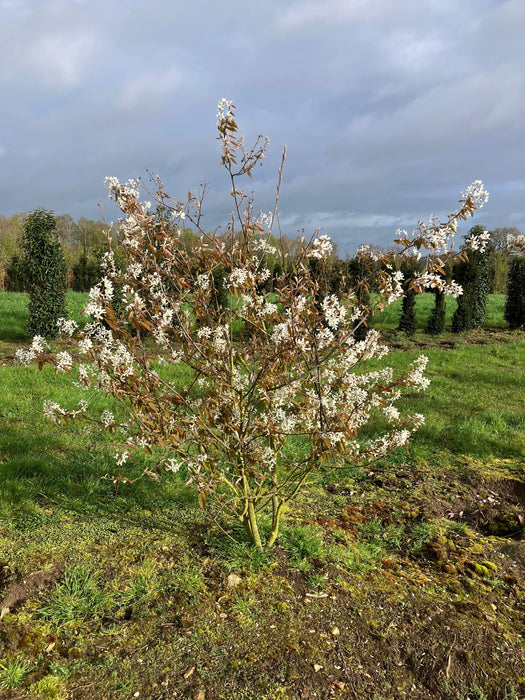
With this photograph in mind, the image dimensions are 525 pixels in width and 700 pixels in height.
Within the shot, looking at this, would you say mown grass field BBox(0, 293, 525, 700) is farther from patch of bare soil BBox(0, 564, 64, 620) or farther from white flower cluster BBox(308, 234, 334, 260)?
white flower cluster BBox(308, 234, 334, 260)

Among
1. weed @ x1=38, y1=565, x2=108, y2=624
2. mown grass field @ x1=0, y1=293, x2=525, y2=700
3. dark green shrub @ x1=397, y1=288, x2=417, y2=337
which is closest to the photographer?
mown grass field @ x1=0, y1=293, x2=525, y2=700

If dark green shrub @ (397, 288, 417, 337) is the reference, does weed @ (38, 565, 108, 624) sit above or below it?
below

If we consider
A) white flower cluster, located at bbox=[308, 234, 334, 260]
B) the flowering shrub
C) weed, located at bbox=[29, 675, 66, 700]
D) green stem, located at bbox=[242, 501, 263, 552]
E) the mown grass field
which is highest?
white flower cluster, located at bbox=[308, 234, 334, 260]

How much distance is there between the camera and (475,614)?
2.85 metres

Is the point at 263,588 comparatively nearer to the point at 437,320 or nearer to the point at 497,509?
the point at 497,509

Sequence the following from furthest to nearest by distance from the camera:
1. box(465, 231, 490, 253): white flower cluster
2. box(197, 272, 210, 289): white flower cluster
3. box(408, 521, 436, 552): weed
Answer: box(408, 521, 436, 552): weed → box(197, 272, 210, 289): white flower cluster → box(465, 231, 490, 253): white flower cluster

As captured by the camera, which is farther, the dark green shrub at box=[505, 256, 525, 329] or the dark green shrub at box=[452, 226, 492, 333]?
the dark green shrub at box=[505, 256, 525, 329]

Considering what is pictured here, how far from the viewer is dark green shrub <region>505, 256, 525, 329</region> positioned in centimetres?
1478

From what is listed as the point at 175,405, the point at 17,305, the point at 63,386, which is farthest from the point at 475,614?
the point at 17,305

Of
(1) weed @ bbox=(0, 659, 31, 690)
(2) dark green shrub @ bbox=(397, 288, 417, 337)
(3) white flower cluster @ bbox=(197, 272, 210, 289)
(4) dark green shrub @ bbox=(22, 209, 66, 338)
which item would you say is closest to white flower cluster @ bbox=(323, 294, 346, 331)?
(3) white flower cluster @ bbox=(197, 272, 210, 289)

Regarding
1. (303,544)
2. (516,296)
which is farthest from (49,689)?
(516,296)

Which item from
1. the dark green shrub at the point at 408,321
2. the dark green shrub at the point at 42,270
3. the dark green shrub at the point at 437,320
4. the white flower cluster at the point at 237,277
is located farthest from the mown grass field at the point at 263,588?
the dark green shrub at the point at 437,320

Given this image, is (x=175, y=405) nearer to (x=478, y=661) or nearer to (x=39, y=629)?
(x=39, y=629)

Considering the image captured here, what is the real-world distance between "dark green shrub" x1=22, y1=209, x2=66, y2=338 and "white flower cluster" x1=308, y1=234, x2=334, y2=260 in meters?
11.1
